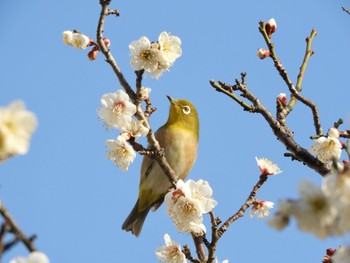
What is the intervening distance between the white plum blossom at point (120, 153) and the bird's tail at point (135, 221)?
181cm

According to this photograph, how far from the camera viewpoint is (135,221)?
19.8 feet

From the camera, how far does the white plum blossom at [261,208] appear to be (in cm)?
436

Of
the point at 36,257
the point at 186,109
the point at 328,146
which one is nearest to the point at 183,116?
the point at 186,109

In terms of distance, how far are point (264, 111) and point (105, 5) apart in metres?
1.47

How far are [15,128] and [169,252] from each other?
2.86 m

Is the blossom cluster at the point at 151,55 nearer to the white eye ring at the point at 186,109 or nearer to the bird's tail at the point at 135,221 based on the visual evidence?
the bird's tail at the point at 135,221

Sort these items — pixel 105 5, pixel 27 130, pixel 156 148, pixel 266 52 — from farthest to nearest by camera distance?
pixel 266 52, pixel 156 148, pixel 105 5, pixel 27 130

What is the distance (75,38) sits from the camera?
13.4 feet

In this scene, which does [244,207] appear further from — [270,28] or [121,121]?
[270,28]

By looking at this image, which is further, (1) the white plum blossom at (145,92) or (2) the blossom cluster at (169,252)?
(1) the white plum blossom at (145,92)

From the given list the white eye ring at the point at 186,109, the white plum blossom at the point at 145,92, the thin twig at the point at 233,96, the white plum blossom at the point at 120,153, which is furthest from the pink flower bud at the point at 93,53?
the white eye ring at the point at 186,109

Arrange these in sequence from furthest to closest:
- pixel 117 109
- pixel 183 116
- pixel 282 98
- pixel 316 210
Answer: pixel 183 116 < pixel 282 98 < pixel 117 109 < pixel 316 210

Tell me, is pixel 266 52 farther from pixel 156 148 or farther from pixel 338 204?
pixel 338 204

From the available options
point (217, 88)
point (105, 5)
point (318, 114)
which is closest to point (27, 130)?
point (105, 5)
